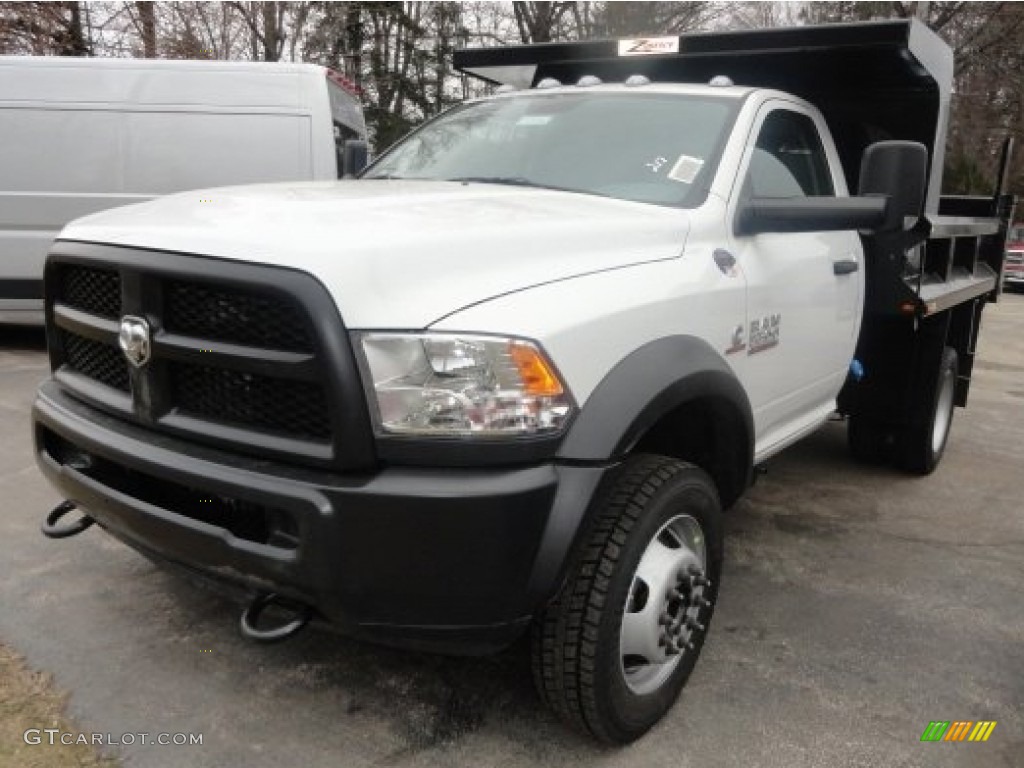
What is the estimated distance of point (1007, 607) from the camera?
354 centimetres

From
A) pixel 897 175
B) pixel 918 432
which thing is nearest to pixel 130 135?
pixel 918 432

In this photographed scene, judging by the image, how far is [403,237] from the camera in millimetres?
2152

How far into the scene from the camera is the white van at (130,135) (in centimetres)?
773

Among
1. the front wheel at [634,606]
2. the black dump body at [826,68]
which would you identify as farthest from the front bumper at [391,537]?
the black dump body at [826,68]

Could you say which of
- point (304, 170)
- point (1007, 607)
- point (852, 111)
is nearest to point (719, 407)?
point (1007, 607)

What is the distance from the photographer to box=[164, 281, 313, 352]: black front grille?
2037 millimetres

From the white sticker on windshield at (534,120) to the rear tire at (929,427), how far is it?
2.76 meters

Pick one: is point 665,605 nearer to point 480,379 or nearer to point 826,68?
point 480,379

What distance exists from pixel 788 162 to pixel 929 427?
2.13 metres

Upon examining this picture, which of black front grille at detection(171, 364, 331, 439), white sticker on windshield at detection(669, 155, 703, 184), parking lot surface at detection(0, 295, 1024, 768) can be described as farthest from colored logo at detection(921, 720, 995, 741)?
black front grille at detection(171, 364, 331, 439)

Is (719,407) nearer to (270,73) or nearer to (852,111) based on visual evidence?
(852,111)

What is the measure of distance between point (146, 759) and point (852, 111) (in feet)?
14.5

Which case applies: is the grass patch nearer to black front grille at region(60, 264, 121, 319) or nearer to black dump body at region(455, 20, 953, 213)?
black front grille at region(60, 264, 121, 319)

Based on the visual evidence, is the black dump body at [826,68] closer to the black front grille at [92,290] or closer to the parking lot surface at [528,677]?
the parking lot surface at [528,677]
